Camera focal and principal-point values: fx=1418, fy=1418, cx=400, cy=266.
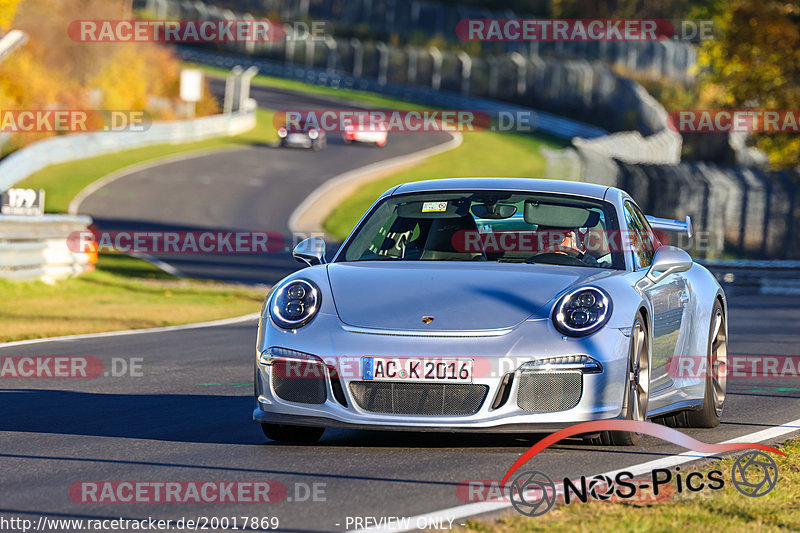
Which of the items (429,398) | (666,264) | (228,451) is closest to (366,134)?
(666,264)

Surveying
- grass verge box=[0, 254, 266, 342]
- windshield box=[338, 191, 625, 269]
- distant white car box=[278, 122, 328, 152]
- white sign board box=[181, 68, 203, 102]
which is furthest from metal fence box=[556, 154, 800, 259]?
white sign board box=[181, 68, 203, 102]

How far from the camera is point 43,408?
Answer: 9289 mm

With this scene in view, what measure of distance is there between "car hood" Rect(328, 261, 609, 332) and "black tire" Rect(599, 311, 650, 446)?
0.42 m

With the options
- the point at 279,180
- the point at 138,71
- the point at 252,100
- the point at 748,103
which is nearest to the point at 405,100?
the point at 252,100

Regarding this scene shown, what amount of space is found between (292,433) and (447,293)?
1.16 meters

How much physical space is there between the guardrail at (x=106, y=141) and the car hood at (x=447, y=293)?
3452 cm

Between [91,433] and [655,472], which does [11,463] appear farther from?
[655,472]

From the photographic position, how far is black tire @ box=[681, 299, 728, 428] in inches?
338

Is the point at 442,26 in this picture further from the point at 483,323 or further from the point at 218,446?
the point at 483,323

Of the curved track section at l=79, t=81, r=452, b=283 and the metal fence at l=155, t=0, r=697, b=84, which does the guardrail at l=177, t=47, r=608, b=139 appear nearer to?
the metal fence at l=155, t=0, r=697, b=84

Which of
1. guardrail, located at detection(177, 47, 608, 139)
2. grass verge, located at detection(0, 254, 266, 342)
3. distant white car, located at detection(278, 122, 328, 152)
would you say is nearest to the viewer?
grass verge, located at detection(0, 254, 266, 342)

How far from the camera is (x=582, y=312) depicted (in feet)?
23.5

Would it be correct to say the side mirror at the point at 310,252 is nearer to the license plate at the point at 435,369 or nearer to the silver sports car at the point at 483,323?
the silver sports car at the point at 483,323

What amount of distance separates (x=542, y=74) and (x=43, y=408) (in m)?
65.3
